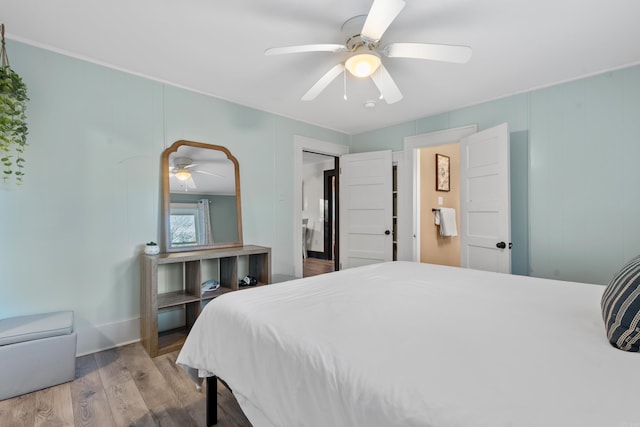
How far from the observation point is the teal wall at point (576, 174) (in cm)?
251

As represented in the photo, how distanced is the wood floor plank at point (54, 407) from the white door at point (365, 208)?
3219 mm

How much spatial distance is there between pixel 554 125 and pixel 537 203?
2.48 feet

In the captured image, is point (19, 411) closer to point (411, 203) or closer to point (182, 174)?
point (182, 174)

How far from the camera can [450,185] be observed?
5062 mm

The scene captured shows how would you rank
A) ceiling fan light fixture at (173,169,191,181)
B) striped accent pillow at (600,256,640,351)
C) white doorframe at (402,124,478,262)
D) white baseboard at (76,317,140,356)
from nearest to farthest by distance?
striped accent pillow at (600,256,640,351)
white baseboard at (76,317,140,356)
ceiling fan light fixture at (173,169,191,181)
white doorframe at (402,124,478,262)

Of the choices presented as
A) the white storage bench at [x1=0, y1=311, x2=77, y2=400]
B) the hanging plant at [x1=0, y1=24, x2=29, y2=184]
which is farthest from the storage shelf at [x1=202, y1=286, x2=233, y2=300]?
the hanging plant at [x1=0, y1=24, x2=29, y2=184]

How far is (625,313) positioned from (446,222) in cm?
393

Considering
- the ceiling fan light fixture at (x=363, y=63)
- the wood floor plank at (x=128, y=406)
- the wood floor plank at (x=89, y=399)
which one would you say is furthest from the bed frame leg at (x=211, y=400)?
the ceiling fan light fixture at (x=363, y=63)

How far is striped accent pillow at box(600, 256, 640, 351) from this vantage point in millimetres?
896

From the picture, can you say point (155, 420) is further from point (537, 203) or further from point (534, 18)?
point (537, 203)

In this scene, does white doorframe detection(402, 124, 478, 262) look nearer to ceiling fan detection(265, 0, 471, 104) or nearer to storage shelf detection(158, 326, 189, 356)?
ceiling fan detection(265, 0, 471, 104)

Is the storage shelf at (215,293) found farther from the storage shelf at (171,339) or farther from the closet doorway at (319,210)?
the closet doorway at (319,210)

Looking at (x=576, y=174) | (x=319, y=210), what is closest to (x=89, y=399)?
(x=576, y=174)

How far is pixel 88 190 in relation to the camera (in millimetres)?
2420
